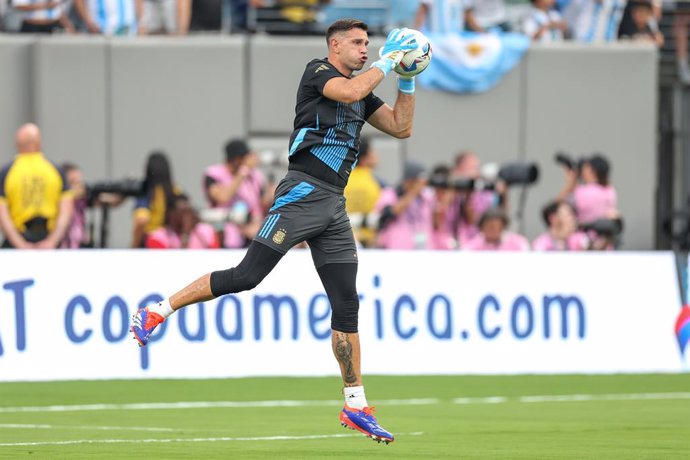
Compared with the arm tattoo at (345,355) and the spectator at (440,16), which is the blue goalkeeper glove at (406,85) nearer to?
the arm tattoo at (345,355)

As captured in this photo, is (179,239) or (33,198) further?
(179,239)

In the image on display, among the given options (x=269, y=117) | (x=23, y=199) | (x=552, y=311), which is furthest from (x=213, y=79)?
(x=552, y=311)

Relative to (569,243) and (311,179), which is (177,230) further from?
(311,179)

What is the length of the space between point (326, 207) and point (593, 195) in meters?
10.0

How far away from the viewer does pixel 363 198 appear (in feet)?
57.5

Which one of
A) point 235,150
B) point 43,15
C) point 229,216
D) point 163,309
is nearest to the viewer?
point 163,309

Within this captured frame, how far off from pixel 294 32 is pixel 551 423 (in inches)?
446

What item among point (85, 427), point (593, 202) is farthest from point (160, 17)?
point (85, 427)

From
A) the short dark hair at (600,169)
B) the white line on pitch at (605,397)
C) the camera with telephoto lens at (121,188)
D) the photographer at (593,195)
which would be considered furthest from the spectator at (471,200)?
the white line on pitch at (605,397)

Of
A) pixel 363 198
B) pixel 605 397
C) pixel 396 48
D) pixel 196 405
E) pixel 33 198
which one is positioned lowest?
pixel 605 397

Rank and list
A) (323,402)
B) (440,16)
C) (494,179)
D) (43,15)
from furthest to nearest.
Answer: (440,16), (43,15), (494,179), (323,402)

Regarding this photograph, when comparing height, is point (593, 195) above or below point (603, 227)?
above

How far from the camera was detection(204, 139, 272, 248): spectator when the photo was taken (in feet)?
56.2

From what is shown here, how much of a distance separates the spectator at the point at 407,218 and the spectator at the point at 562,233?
4.44 ft
